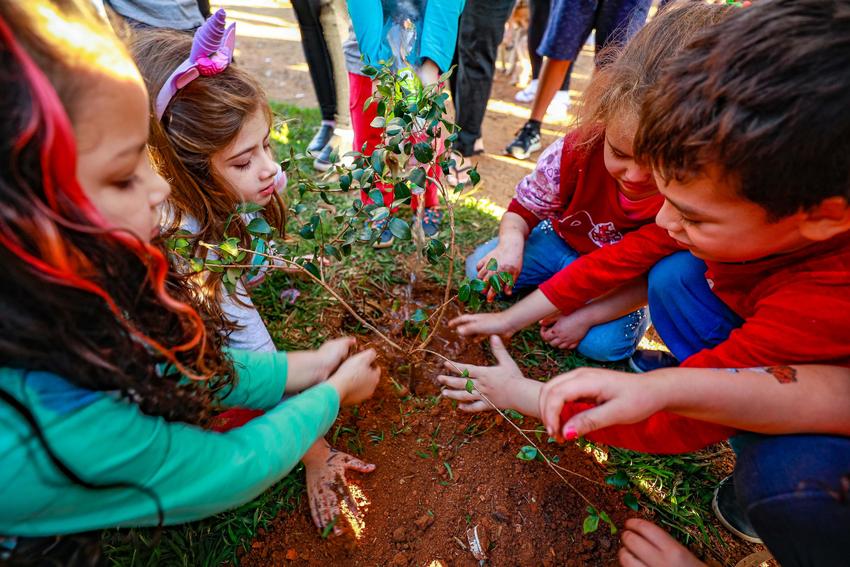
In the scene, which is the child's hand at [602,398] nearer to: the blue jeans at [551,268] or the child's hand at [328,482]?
the child's hand at [328,482]

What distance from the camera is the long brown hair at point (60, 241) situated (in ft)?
2.43

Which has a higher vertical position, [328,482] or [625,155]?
[625,155]

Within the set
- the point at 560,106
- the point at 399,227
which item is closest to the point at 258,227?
the point at 399,227

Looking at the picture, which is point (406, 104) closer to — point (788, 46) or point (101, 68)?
point (101, 68)

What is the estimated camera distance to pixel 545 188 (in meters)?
2.22

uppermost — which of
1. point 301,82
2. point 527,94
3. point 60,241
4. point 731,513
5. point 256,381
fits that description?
point 60,241

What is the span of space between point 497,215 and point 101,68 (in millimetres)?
2458

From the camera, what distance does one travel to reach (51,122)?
0.73 m

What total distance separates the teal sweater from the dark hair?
1157mm

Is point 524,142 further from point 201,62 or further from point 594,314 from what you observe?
point 201,62

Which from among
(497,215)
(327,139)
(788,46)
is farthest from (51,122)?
(327,139)

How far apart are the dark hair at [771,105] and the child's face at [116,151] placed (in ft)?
3.60

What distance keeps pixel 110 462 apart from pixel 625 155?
64.4 inches

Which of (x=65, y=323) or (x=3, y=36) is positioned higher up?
(x=3, y=36)
